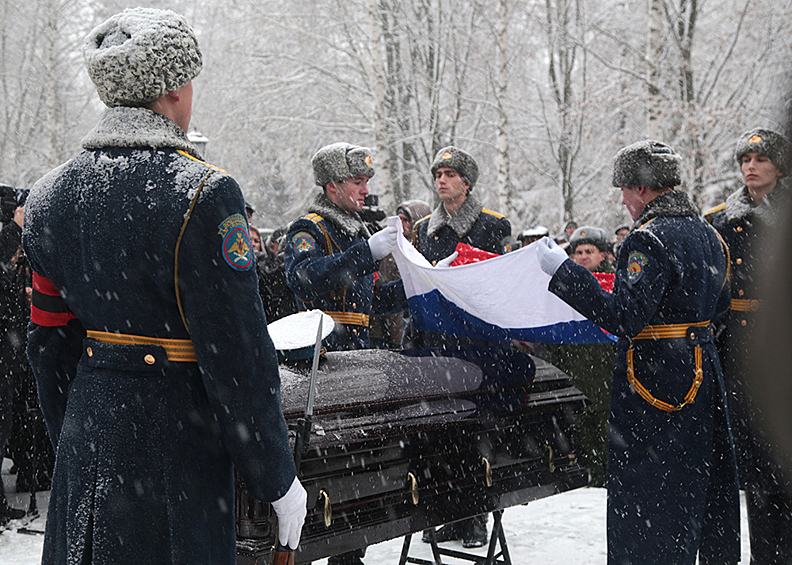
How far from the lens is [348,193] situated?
4.43 metres

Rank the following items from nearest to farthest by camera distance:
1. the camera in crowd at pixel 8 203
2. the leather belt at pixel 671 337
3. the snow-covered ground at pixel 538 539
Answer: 1. the leather belt at pixel 671 337
2. the snow-covered ground at pixel 538 539
3. the camera in crowd at pixel 8 203

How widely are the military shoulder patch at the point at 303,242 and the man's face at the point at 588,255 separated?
12.1 feet

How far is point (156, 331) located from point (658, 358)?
2468 millimetres

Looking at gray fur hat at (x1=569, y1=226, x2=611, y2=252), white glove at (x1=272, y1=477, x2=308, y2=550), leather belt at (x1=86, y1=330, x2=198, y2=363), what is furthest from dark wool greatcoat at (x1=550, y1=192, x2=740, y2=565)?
gray fur hat at (x1=569, y1=226, x2=611, y2=252)

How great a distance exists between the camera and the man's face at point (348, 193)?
4.42 m

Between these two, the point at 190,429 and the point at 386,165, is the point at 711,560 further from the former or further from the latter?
the point at 386,165

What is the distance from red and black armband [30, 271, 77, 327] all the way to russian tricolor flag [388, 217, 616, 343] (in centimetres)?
208

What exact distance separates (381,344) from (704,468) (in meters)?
3.93

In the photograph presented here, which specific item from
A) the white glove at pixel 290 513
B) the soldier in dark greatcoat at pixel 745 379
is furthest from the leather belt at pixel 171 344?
the soldier in dark greatcoat at pixel 745 379

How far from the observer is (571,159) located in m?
18.1

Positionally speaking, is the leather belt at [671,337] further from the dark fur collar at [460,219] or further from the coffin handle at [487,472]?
the dark fur collar at [460,219]

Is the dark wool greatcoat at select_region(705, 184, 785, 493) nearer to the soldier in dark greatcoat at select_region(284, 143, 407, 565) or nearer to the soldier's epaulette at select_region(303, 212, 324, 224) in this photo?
the soldier in dark greatcoat at select_region(284, 143, 407, 565)

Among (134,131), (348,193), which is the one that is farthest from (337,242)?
(134,131)

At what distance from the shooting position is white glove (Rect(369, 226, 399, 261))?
4.00 metres
